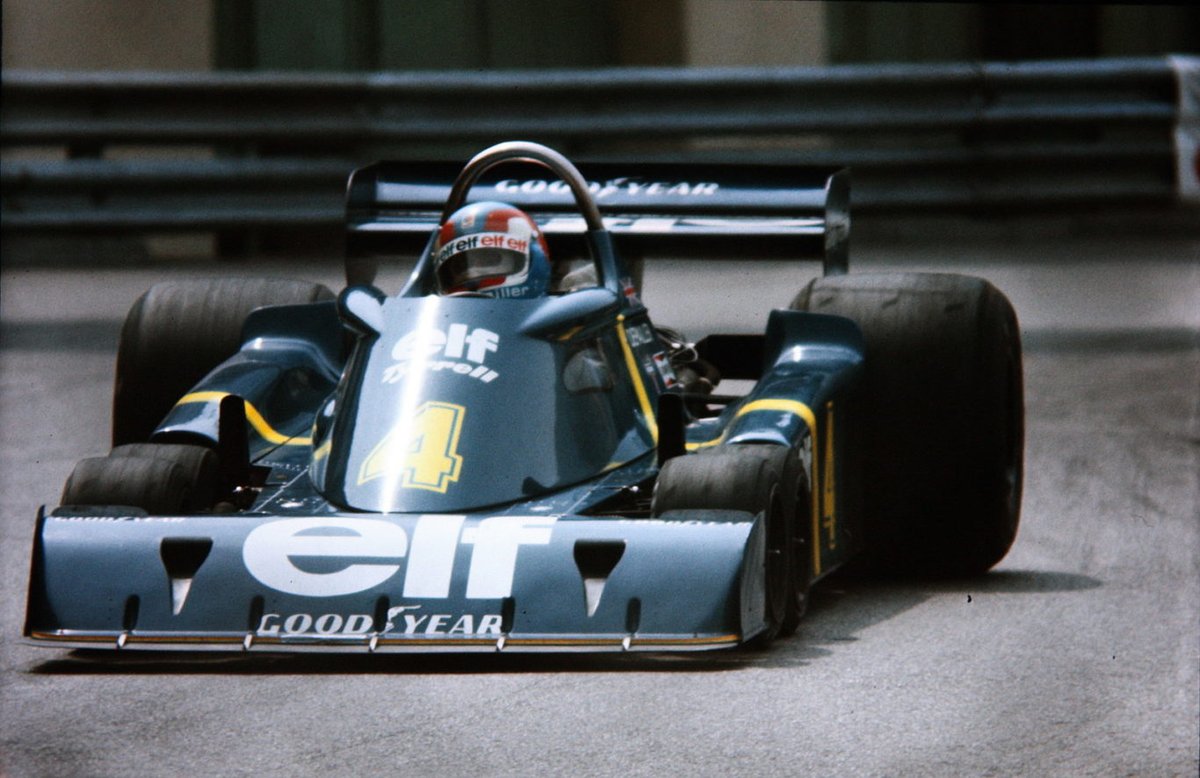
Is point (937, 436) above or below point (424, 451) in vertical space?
below

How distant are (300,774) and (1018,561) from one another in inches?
129

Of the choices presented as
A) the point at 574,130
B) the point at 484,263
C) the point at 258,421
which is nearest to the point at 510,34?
the point at 574,130

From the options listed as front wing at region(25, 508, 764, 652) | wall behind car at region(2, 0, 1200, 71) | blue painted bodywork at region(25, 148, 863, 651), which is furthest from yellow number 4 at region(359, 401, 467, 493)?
wall behind car at region(2, 0, 1200, 71)

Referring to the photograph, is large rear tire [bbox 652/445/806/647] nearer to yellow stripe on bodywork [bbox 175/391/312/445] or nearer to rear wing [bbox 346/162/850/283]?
yellow stripe on bodywork [bbox 175/391/312/445]

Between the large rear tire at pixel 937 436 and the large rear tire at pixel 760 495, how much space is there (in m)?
1.02

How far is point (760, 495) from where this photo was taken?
216 inches

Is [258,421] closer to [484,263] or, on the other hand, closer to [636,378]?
[484,263]

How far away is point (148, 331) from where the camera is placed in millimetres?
7477

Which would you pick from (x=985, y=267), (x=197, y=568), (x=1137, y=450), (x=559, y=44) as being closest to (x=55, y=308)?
(x=559, y=44)

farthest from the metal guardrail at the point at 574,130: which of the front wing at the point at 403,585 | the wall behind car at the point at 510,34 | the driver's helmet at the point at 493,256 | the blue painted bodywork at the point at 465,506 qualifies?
the front wing at the point at 403,585

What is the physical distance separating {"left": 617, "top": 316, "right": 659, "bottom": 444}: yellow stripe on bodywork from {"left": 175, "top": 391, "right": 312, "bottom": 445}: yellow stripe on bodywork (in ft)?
3.27

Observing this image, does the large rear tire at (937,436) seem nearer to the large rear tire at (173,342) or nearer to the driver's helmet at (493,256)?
the driver's helmet at (493,256)

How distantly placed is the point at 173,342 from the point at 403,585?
248 centimetres

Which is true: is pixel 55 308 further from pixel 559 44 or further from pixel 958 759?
pixel 958 759
